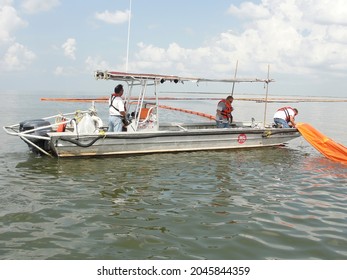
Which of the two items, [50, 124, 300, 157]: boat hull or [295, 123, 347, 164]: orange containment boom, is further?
[295, 123, 347, 164]: orange containment boom

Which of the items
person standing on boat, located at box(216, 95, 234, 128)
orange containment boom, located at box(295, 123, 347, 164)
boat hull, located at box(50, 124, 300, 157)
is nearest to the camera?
boat hull, located at box(50, 124, 300, 157)

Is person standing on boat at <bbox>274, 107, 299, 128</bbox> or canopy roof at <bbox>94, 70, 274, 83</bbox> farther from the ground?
canopy roof at <bbox>94, 70, 274, 83</bbox>

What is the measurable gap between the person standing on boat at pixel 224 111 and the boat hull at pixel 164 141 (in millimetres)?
1114

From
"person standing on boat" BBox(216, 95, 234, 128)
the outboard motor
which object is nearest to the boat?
the outboard motor

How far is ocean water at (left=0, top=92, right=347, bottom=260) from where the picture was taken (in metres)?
5.22

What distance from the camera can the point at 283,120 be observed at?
48.7 ft

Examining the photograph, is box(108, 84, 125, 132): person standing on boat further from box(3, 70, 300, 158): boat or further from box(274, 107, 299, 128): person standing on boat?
box(274, 107, 299, 128): person standing on boat

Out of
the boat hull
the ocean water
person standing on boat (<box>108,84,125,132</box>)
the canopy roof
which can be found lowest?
the ocean water

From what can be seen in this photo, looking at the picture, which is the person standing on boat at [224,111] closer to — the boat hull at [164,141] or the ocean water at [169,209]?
the boat hull at [164,141]

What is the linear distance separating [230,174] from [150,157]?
2946mm

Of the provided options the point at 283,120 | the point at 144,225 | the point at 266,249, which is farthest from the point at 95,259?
the point at 283,120

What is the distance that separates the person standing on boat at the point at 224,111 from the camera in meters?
13.9

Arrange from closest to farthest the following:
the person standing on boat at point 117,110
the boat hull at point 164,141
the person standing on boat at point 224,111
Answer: the boat hull at point 164,141 → the person standing on boat at point 117,110 → the person standing on boat at point 224,111

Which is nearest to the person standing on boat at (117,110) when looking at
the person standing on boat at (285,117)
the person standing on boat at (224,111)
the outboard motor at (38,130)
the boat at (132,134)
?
the boat at (132,134)
